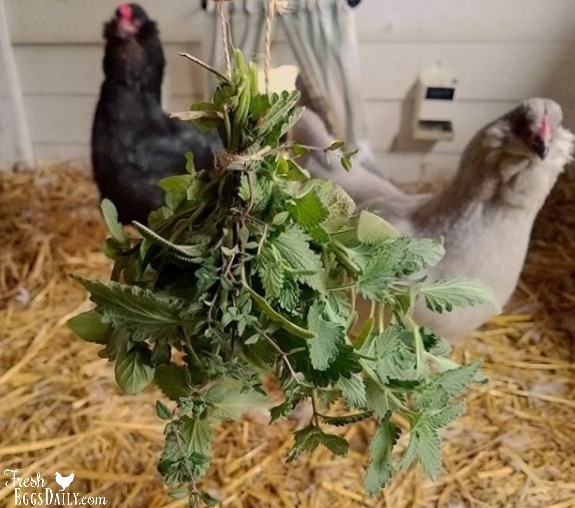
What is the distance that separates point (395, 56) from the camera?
1.37 meters

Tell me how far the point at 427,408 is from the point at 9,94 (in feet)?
3.79

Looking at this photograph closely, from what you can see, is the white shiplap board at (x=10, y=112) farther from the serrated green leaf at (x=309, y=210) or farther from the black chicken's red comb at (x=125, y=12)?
the serrated green leaf at (x=309, y=210)

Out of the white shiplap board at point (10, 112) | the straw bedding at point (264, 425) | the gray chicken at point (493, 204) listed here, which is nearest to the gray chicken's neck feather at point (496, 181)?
the gray chicken at point (493, 204)

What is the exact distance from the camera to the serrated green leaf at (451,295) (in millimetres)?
581

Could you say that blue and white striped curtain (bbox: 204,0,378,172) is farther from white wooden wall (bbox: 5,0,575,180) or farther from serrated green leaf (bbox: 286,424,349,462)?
serrated green leaf (bbox: 286,424,349,462)

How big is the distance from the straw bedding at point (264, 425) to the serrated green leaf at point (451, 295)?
15.2 inches

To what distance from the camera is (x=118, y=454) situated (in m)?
0.92

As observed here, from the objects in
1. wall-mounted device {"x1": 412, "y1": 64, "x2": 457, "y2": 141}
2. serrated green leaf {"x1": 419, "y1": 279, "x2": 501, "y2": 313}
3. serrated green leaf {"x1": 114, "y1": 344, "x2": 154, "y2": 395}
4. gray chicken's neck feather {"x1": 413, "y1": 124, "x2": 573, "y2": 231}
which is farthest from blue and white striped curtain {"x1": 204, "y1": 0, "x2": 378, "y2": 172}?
serrated green leaf {"x1": 114, "y1": 344, "x2": 154, "y2": 395}

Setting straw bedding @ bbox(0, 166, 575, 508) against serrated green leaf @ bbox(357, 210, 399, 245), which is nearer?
serrated green leaf @ bbox(357, 210, 399, 245)

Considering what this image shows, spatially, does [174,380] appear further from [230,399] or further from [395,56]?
[395,56]

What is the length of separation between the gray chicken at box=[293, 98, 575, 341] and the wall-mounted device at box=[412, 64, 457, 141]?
48 centimetres

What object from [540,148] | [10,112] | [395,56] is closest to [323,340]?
[540,148]

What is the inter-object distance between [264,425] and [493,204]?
42cm

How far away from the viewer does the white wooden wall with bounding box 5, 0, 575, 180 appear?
1303 mm
